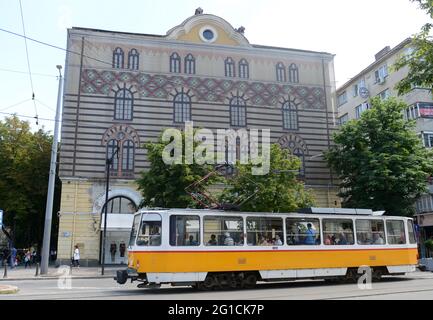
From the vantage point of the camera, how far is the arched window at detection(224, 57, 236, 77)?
115 ft

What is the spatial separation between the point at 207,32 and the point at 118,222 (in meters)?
16.5

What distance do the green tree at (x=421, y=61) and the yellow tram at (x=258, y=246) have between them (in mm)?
6447

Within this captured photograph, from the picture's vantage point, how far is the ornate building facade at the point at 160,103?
3097cm

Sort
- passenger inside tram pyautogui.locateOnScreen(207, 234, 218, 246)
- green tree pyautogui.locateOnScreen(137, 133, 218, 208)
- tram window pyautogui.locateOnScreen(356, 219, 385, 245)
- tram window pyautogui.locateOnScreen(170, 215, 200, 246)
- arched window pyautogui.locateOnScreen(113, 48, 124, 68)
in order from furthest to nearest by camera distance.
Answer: arched window pyautogui.locateOnScreen(113, 48, 124, 68), green tree pyautogui.locateOnScreen(137, 133, 218, 208), tram window pyautogui.locateOnScreen(356, 219, 385, 245), passenger inside tram pyautogui.locateOnScreen(207, 234, 218, 246), tram window pyautogui.locateOnScreen(170, 215, 200, 246)

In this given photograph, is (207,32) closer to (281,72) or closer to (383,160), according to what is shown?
(281,72)

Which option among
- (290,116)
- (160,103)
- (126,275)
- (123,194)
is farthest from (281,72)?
(126,275)

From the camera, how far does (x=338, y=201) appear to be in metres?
35.0

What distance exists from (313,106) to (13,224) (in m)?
27.3

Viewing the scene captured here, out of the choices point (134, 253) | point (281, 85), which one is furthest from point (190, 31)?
point (134, 253)

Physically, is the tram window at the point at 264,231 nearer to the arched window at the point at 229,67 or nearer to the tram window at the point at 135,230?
the tram window at the point at 135,230

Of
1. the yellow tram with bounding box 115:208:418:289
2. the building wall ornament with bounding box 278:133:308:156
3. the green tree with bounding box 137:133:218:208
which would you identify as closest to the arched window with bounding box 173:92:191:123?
the building wall ornament with bounding box 278:133:308:156

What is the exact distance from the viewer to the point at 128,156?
3212 centimetres

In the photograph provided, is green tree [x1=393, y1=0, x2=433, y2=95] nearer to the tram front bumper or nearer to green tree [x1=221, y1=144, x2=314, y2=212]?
the tram front bumper

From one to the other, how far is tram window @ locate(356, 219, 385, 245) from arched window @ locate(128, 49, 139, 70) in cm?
2172
